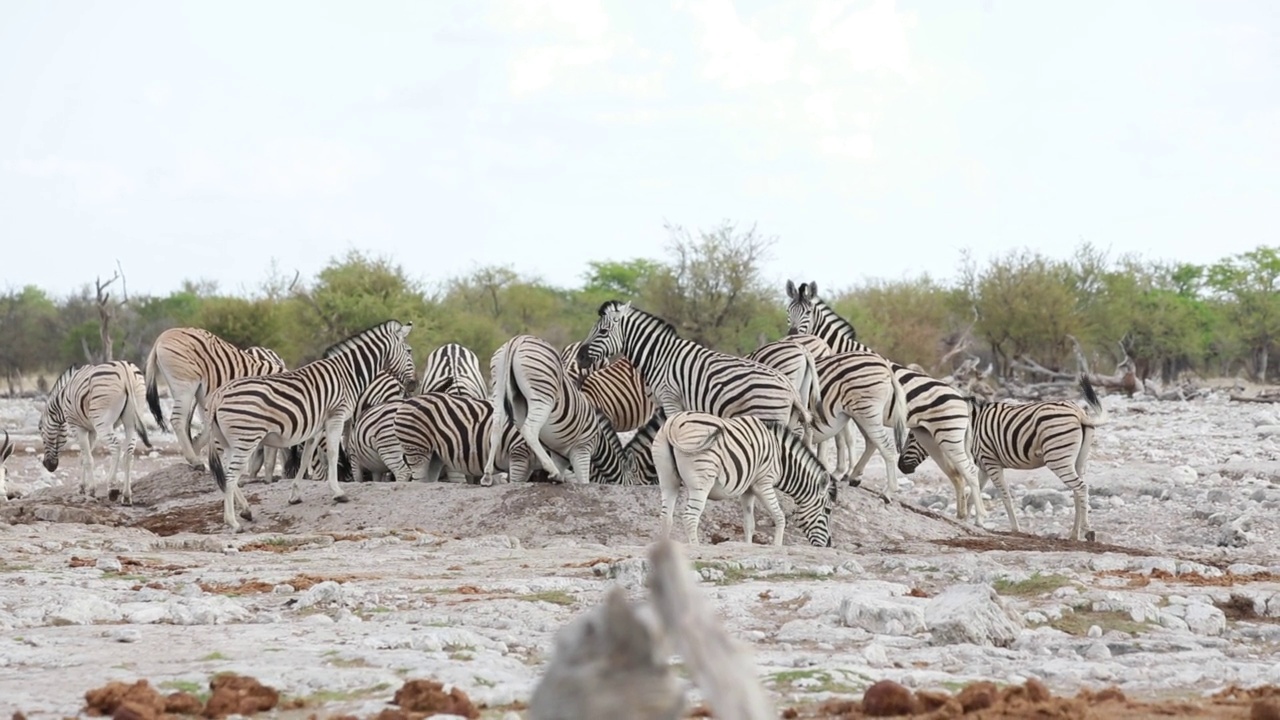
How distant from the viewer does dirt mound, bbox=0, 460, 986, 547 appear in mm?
13531

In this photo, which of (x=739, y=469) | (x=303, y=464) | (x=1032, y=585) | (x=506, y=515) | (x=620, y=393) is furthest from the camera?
(x=620, y=393)

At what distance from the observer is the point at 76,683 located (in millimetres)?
5629

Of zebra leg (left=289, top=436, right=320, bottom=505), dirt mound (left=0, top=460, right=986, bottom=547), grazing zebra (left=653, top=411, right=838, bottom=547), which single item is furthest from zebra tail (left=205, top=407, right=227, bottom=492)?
grazing zebra (left=653, top=411, right=838, bottom=547)

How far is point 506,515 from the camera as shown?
13695 mm

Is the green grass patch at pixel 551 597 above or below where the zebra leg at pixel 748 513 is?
below

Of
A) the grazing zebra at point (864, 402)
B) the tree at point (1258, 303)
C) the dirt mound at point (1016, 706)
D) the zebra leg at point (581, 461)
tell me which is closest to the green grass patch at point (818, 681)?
the dirt mound at point (1016, 706)

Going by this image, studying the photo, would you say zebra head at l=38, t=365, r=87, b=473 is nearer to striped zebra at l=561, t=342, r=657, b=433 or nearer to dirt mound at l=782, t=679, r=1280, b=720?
striped zebra at l=561, t=342, r=657, b=433

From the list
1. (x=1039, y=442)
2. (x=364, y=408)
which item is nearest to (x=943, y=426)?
(x=1039, y=442)

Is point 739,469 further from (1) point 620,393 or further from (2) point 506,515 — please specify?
(1) point 620,393

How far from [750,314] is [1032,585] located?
3115cm

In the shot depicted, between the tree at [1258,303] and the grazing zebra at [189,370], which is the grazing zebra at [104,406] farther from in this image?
the tree at [1258,303]

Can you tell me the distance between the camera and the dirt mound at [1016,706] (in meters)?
4.73

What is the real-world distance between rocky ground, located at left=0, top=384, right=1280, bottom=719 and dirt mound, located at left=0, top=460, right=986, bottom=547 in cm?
3

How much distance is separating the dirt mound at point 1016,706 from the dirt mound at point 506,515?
7.83 metres
